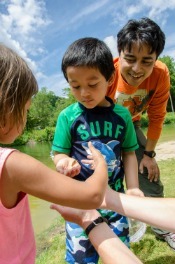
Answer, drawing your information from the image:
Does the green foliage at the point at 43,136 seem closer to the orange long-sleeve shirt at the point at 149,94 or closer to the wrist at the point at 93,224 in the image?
the orange long-sleeve shirt at the point at 149,94

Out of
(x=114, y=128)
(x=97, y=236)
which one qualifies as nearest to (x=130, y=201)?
(x=97, y=236)

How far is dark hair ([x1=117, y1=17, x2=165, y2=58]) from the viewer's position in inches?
108

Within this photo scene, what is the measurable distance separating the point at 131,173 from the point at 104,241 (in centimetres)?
73

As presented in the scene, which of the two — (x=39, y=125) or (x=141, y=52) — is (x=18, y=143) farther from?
(x=141, y=52)

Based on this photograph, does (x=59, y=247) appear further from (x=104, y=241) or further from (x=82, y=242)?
(x=104, y=241)

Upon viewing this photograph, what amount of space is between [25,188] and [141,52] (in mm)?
1808

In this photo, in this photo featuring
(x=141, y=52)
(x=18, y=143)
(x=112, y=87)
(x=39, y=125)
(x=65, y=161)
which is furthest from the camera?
(x=39, y=125)

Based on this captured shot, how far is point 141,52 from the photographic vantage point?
272 centimetres

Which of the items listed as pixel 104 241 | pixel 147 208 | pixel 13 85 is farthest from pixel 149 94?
pixel 13 85

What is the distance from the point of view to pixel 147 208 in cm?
A: 189

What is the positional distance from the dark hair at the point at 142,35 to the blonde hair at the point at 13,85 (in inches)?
59.6

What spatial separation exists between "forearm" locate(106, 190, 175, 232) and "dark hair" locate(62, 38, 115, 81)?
82 centimetres

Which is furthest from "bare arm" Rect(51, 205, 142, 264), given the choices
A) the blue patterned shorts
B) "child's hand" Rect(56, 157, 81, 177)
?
the blue patterned shorts

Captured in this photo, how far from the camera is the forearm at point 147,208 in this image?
1859 mm
